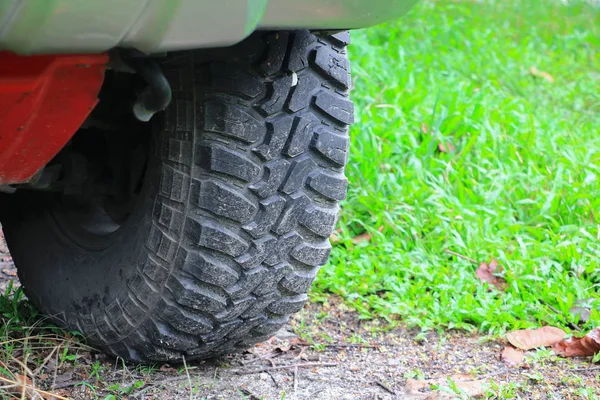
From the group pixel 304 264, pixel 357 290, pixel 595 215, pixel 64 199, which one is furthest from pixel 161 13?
pixel 595 215

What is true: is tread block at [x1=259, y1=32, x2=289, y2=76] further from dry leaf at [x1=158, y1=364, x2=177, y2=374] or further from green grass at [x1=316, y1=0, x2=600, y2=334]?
green grass at [x1=316, y1=0, x2=600, y2=334]

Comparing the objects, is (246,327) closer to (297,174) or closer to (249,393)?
(249,393)

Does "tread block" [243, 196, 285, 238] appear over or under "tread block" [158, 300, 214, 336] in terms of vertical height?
over

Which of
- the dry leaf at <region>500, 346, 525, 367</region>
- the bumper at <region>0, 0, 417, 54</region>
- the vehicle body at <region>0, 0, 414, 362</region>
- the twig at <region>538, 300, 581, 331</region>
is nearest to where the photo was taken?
the bumper at <region>0, 0, 417, 54</region>

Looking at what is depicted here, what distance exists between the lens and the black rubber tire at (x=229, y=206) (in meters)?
1.64

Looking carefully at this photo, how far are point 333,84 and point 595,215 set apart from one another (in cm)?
158

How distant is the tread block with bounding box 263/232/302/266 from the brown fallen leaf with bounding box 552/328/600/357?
924 mm

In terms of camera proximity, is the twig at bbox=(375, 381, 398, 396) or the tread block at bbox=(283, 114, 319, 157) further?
the twig at bbox=(375, 381, 398, 396)

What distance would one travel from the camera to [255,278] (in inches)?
70.5

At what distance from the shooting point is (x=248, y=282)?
178 cm

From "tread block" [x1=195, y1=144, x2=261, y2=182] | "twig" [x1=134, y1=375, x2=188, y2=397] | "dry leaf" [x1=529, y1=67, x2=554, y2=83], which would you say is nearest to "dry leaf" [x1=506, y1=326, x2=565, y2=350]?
"twig" [x1=134, y1=375, x2=188, y2=397]

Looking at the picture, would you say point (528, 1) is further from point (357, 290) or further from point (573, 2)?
point (357, 290)

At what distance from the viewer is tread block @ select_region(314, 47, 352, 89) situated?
5.73 ft

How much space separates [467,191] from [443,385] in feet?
4.22
